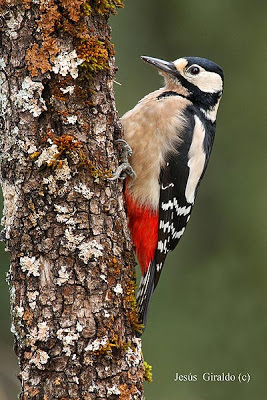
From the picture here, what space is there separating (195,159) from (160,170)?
261mm

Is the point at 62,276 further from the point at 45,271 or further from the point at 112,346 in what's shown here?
the point at 112,346

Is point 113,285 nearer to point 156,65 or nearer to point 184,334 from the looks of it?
point 156,65

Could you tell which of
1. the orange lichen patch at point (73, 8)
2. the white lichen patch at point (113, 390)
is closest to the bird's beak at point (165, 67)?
the orange lichen patch at point (73, 8)

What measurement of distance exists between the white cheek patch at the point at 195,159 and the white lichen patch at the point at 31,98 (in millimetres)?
1193

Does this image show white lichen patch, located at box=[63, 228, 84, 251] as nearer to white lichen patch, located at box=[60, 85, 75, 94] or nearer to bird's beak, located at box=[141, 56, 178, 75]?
white lichen patch, located at box=[60, 85, 75, 94]

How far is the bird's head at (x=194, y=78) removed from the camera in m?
3.88

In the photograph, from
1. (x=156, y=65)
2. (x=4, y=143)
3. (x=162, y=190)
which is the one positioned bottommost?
(x=4, y=143)

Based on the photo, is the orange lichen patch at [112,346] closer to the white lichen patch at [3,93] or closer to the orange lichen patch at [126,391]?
the orange lichen patch at [126,391]

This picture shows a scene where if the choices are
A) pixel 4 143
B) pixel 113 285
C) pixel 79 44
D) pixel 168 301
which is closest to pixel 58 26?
pixel 79 44

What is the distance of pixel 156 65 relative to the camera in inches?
152

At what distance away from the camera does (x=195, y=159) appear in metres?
3.66

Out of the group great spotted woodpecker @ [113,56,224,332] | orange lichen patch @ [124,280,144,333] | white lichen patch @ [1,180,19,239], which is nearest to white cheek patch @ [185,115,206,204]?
great spotted woodpecker @ [113,56,224,332]

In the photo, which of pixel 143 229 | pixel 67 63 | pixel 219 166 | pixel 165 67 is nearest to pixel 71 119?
pixel 67 63

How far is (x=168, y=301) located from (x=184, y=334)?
345 millimetres
